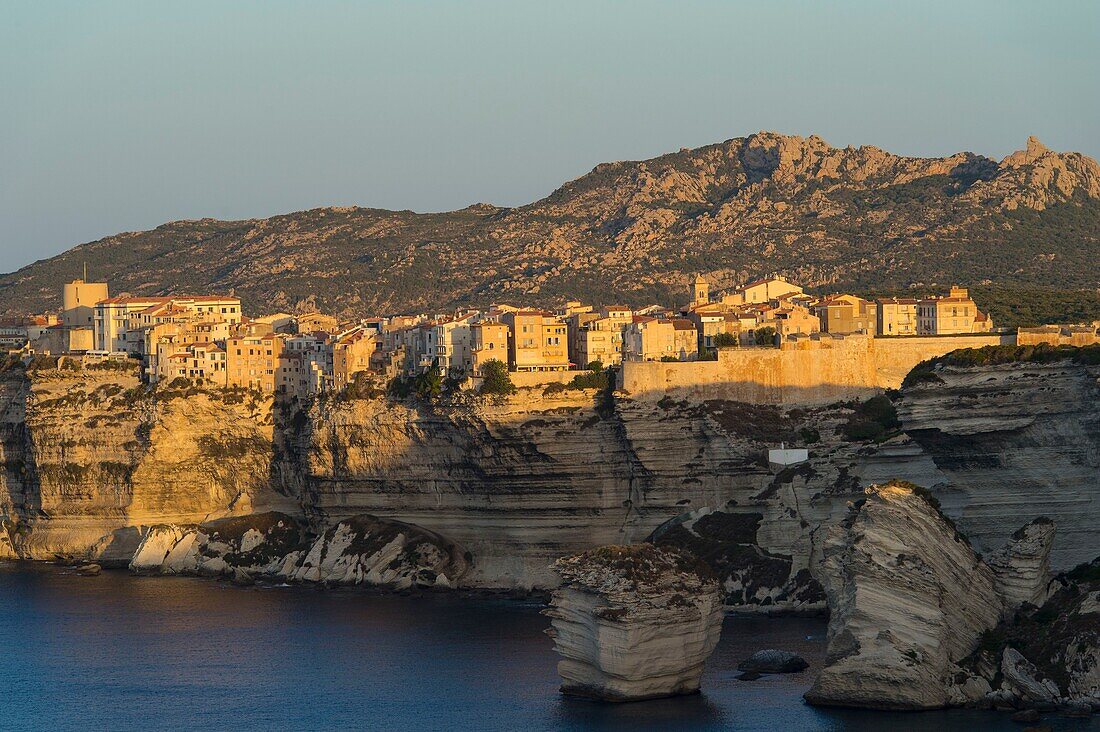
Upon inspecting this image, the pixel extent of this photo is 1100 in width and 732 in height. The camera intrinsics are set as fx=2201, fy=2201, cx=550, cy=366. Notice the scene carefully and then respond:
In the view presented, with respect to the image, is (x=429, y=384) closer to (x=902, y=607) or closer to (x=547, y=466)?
(x=547, y=466)

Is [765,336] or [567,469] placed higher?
[765,336]

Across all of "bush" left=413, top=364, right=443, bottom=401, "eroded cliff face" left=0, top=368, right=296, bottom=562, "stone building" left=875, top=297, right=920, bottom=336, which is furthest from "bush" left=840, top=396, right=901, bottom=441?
"eroded cliff face" left=0, top=368, right=296, bottom=562

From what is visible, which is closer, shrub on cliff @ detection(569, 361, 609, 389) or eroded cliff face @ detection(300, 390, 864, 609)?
eroded cliff face @ detection(300, 390, 864, 609)

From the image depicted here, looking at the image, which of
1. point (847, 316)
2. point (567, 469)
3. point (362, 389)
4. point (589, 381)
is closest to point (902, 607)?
point (567, 469)

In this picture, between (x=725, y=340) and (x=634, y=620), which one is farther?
(x=725, y=340)

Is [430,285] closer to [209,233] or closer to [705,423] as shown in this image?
[209,233]

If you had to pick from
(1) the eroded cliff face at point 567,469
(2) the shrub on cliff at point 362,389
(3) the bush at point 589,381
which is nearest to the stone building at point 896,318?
(1) the eroded cliff face at point 567,469

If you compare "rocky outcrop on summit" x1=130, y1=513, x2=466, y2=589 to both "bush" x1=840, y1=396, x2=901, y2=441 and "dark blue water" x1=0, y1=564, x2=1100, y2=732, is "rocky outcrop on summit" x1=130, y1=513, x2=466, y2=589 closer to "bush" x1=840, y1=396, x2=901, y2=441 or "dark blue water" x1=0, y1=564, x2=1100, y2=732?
"dark blue water" x1=0, y1=564, x2=1100, y2=732

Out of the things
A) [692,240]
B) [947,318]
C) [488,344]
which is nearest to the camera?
[488,344]
